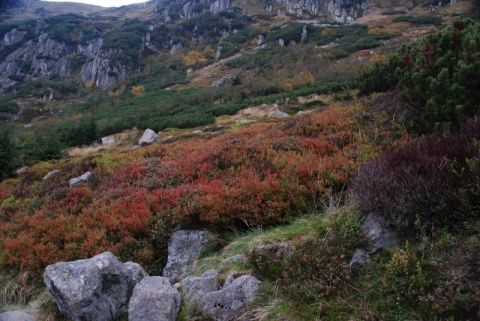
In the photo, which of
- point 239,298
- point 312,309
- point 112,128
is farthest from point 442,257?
point 112,128

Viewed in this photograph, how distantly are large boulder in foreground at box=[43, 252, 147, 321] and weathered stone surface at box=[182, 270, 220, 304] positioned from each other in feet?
2.87

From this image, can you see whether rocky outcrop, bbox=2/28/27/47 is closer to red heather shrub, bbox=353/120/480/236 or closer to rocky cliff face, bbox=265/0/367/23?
rocky cliff face, bbox=265/0/367/23

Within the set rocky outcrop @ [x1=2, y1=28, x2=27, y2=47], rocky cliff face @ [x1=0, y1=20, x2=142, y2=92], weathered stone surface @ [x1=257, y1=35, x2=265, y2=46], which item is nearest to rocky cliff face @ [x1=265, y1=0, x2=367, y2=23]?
weathered stone surface @ [x1=257, y1=35, x2=265, y2=46]

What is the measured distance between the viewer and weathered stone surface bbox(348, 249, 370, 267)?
347cm

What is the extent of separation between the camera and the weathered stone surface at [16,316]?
4.45 m

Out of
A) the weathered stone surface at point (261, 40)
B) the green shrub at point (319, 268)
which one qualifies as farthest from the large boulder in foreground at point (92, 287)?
the weathered stone surface at point (261, 40)

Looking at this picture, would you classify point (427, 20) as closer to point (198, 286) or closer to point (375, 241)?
point (375, 241)

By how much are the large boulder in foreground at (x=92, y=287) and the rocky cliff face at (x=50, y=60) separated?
304ft

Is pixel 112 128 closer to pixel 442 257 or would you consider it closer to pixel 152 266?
pixel 152 266

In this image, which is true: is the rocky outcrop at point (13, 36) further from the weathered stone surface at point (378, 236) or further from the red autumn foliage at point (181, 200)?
the weathered stone surface at point (378, 236)

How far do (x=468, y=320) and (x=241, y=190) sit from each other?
4.15 metres

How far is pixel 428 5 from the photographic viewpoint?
80.9 m

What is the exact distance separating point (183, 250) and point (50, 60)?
118080mm

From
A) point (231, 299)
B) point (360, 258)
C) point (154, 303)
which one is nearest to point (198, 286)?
point (154, 303)
